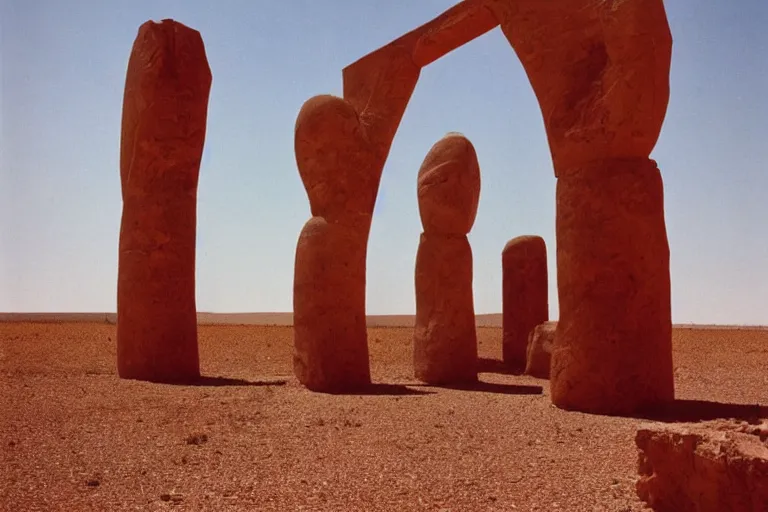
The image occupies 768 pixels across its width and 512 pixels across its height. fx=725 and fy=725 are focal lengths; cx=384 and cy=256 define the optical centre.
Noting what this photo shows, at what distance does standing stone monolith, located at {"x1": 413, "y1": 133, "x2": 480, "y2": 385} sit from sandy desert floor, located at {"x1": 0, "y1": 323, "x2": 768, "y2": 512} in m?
1.18

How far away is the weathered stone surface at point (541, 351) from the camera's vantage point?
13594 mm

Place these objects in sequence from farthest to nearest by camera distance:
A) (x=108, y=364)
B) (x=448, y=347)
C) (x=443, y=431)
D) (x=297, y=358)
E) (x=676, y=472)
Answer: (x=108, y=364), (x=448, y=347), (x=297, y=358), (x=443, y=431), (x=676, y=472)

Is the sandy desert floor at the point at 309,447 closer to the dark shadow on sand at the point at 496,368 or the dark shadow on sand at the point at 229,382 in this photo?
the dark shadow on sand at the point at 229,382

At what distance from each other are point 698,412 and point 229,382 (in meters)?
7.14

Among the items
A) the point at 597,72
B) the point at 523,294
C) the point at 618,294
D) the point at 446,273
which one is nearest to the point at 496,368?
the point at 523,294

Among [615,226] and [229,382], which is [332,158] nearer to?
[229,382]

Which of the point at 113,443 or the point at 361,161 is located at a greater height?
the point at 361,161

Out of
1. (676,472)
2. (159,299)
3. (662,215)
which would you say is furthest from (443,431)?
(159,299)

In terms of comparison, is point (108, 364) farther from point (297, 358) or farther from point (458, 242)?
point (458, 242)

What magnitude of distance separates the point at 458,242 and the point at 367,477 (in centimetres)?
761

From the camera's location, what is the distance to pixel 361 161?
11.3m

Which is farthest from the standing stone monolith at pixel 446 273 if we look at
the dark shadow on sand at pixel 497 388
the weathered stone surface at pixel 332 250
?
the weathered stone surface at pixel 332 250

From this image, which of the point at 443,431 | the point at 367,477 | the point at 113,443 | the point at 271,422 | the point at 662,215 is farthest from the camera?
the point at 662,215

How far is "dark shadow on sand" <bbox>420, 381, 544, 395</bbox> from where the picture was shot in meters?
10.9
